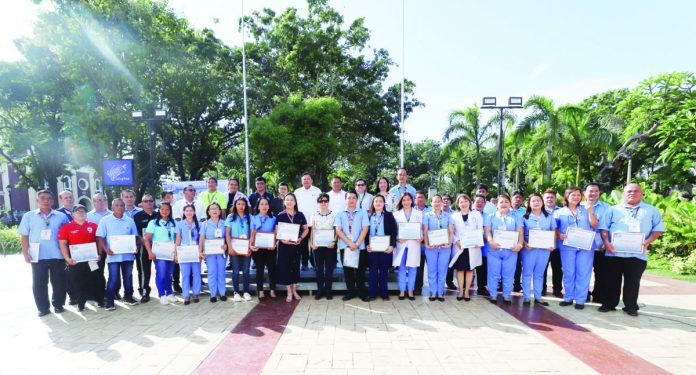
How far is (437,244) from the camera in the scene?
5.71 metres

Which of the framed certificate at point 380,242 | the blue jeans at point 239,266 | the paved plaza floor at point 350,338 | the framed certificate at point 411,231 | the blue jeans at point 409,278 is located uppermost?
the framed certificate at point 411,231

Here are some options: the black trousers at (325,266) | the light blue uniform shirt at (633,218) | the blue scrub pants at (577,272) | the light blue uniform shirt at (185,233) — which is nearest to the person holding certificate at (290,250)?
the black trousers at (325,266)

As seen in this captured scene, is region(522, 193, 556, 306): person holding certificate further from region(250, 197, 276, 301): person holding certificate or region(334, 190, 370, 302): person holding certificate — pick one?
region(250, 197, 276, 301): person holding certificate

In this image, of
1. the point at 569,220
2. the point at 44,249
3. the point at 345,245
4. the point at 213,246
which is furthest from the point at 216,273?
the point at 569,220

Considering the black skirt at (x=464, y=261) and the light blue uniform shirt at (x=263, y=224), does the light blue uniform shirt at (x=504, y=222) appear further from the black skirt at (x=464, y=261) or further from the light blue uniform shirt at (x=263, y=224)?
the light blue uniform shirt at (x=263, y=224)

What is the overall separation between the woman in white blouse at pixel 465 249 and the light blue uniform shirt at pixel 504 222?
17 cm

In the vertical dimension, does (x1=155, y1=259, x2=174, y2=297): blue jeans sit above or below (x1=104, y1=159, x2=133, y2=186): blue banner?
below

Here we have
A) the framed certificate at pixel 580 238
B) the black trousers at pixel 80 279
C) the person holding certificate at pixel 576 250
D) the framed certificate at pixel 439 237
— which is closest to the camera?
the framed certificate at pixel 580 238

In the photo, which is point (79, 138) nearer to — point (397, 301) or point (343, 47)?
point (343, 47)

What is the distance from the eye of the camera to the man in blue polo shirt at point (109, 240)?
5.71 metres

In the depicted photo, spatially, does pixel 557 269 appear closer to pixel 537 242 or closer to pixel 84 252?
pixel 537 242

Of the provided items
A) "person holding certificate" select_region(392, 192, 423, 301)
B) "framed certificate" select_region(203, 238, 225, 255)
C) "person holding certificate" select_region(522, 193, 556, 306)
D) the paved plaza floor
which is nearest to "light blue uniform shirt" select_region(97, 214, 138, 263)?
the paved plaza floor

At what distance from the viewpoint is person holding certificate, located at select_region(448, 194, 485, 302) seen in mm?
5783

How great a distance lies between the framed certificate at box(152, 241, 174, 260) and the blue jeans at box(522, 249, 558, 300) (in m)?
6.03
